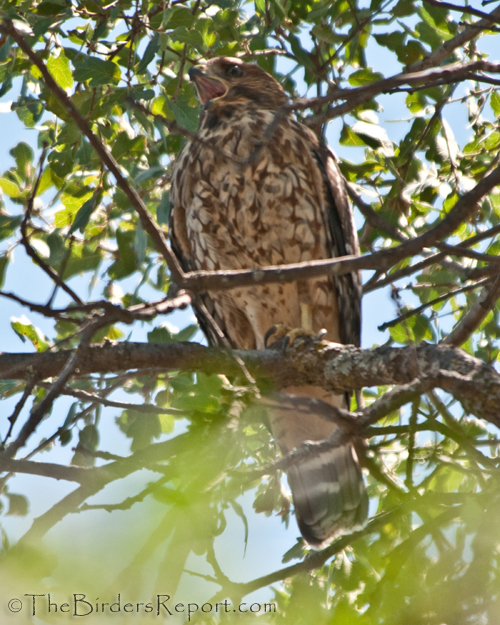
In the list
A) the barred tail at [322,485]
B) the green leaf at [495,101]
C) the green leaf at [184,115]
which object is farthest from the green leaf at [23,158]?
the green leaf at [495,101]

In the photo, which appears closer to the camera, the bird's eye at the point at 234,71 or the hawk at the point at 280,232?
the hawk at the point at 280,232

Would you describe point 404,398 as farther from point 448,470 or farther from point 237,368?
point 237,368

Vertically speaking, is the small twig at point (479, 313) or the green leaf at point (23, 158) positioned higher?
the green leaf at point (23, 158)

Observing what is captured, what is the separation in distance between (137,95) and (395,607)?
204 cm

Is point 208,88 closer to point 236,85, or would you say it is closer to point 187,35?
point 236,85

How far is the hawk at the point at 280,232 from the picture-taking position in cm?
317

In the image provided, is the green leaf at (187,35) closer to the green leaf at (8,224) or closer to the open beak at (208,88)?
the green leaf at (8,224)

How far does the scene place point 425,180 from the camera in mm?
2992

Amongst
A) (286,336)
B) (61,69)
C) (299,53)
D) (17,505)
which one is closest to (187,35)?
(299,53)

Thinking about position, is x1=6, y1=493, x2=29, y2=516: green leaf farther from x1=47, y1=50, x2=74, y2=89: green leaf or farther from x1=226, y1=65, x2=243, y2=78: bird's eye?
x1=226, y1=65, x2=243, y2=78: bird's eye

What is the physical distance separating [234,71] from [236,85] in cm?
12

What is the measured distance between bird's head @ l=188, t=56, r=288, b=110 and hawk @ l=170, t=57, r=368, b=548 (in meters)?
0.13

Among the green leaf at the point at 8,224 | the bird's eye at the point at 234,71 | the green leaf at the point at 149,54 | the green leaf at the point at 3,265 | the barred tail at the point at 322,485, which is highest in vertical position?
the bird's eye at the point at 234,71

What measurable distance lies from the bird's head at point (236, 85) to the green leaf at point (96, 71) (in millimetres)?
1266
